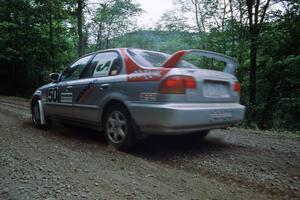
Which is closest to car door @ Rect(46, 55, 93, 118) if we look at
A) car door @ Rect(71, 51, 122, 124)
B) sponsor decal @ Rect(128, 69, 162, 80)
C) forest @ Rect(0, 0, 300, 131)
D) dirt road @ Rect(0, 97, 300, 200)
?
car door @ Rect(71, 51, 122, 124)

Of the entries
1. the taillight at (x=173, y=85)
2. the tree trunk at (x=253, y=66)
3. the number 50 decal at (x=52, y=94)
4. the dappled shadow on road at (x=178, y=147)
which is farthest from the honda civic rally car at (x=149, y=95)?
the tree trunk at (x=253, y=66)

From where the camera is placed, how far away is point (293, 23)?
1107 centimetres

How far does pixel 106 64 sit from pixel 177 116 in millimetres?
1787

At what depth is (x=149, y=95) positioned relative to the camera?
3572 millimetres

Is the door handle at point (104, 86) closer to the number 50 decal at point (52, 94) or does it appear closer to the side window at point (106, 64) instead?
the side window at point (106, 64)

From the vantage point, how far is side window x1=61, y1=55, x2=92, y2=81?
521cm

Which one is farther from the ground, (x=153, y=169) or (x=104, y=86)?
(x=104, y=86)

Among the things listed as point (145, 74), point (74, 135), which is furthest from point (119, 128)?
point (74, 135)

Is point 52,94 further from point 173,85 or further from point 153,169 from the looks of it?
point 153,169

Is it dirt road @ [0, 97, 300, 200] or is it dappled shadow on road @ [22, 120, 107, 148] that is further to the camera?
dappled shadow on road @ [22, 120, 107, 148]

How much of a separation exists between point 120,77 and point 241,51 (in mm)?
10279

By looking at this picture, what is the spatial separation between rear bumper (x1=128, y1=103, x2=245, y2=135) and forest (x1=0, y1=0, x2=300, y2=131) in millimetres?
6451

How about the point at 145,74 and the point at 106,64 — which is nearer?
the point at 145,74

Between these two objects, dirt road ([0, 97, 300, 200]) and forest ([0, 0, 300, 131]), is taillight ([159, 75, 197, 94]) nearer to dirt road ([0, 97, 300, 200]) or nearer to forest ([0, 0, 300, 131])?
dirt road ([0, 97, 300, 200])
